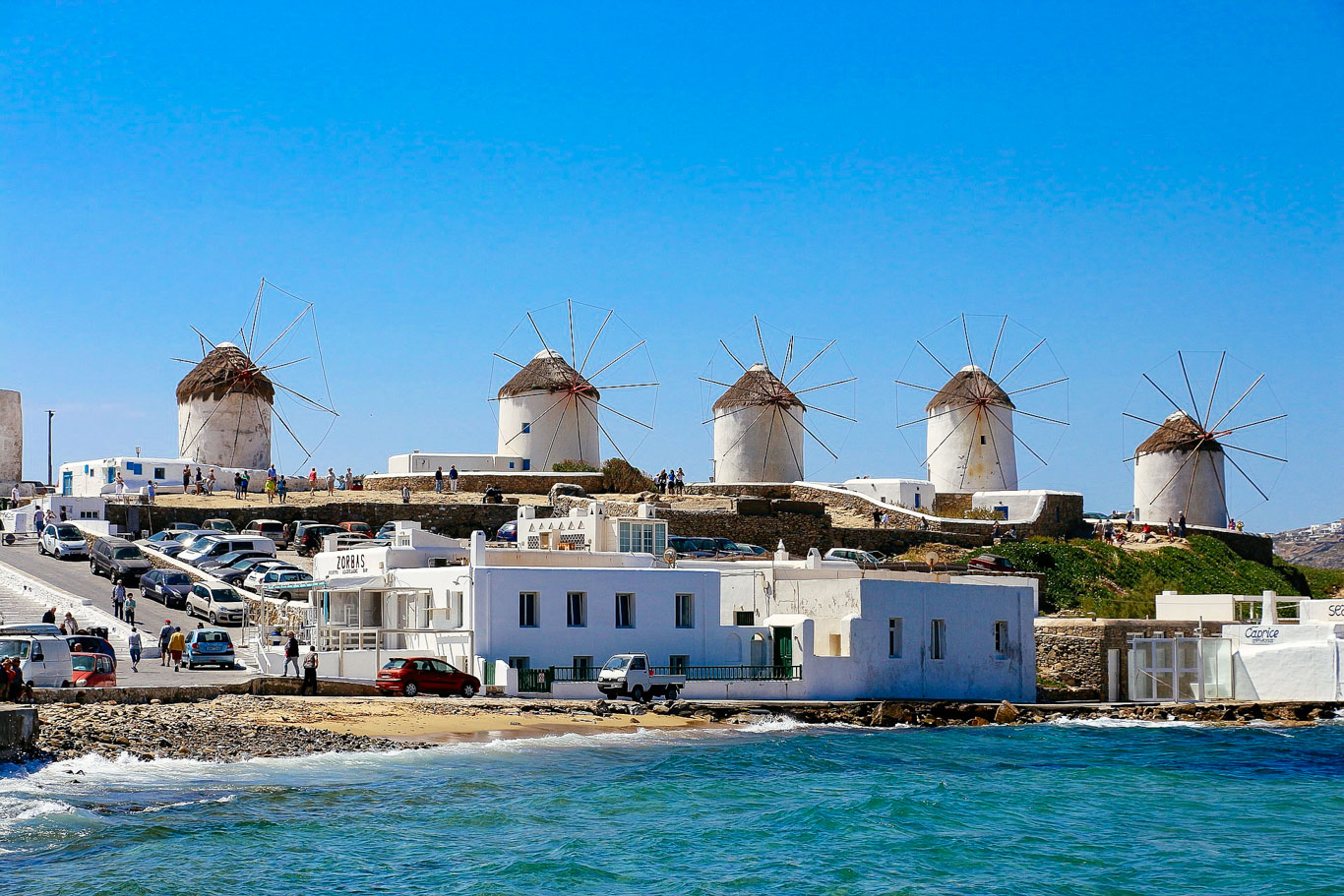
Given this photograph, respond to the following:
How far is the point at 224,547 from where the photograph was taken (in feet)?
149

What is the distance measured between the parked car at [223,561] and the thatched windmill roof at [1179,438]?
1967 inches

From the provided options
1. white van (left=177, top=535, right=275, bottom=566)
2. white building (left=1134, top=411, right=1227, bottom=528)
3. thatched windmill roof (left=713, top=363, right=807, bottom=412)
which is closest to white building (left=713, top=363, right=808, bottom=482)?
thatched windmill roof (left=713, top=363, right=807, bottom=412)

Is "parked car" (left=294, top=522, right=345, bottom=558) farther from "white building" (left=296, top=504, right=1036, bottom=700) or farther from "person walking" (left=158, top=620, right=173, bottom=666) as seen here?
"person walking" (left=158, top=620, right=173, bottom=666)

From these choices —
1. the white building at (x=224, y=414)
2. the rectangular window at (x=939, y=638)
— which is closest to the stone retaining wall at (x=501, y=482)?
the white building at (x=224, y=414)

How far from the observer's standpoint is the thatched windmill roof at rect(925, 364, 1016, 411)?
79125mm

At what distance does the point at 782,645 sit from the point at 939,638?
4678 mm

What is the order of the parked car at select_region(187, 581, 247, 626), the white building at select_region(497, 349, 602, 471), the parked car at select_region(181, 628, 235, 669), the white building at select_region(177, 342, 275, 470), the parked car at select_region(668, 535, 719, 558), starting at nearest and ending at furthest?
the parked car at select_region(181, 628, 235, 669), the parked car at select_region(187, 581, 247, 626), the parked car at select_region(668, 535, 719, 558), the white building at select_region(177, 342, 275, 470), the white building at select_region(497, 349, 602, 471)

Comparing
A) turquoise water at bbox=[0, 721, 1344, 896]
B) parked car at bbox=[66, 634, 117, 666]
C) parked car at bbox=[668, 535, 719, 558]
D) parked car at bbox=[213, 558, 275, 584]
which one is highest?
parked car at bbox=[668, 535, 719, 558]

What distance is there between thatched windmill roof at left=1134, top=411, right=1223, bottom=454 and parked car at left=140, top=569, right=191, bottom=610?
53.5 m

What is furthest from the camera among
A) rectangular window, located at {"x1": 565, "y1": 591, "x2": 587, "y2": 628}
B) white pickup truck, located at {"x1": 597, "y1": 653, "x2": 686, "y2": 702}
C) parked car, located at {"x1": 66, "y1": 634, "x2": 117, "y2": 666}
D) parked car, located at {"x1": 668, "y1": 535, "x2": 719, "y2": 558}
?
parked car, located at {"x1": 668, "y1": 535, "x2": 719, "y2": 558}

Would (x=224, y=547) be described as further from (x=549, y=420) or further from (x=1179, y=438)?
(x=1179, y=438)

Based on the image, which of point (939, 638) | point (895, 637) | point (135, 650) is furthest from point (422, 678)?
point (939, 638)

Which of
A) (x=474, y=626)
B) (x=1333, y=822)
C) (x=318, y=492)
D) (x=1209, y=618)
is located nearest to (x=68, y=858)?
(x=474, y=626)

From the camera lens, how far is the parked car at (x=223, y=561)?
144 feet
